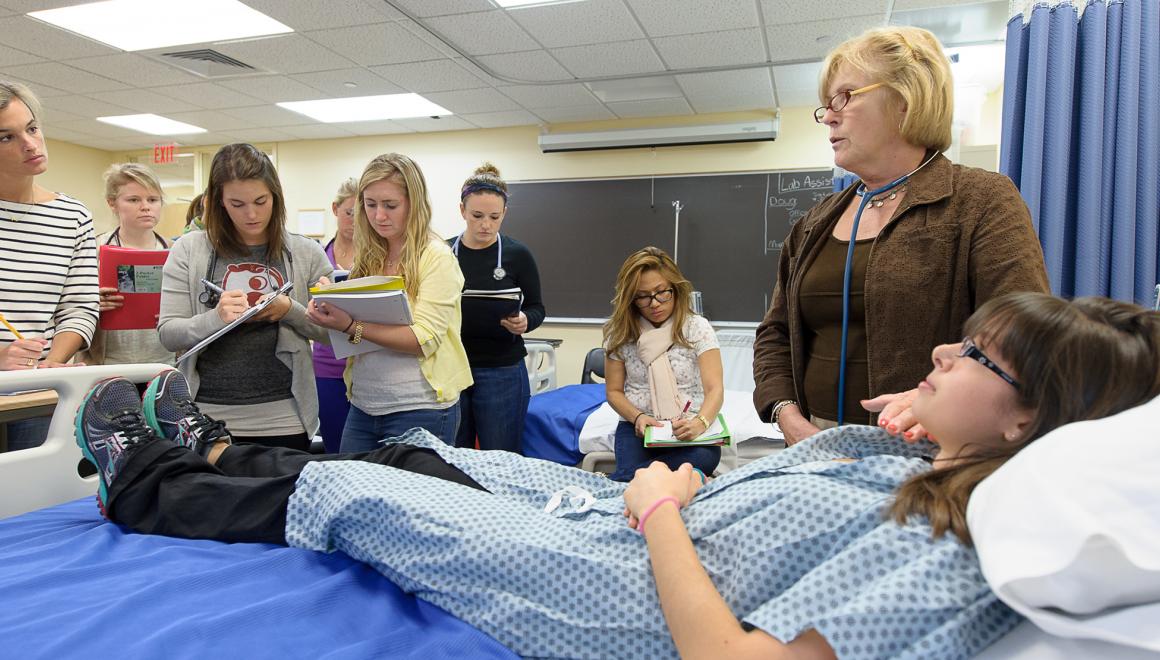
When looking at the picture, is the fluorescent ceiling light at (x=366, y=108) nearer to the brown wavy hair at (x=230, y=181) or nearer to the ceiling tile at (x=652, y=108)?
the ceiling tile at (x=652, y=108)

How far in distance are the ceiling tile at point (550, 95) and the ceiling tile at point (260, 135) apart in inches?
104

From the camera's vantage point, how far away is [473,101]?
208 inches

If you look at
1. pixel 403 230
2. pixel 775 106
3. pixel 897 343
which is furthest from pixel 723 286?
pixel 897 343

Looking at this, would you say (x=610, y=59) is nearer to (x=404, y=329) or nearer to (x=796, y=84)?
(x=796, y=84)

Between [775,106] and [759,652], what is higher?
[775,106]

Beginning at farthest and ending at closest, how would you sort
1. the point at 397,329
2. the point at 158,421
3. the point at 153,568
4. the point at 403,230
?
1. the point at 403,230
2. the point at 397,329
3. the point at 158,421
4. the point at 153,568

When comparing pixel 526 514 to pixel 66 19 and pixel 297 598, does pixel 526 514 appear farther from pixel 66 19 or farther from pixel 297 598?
pixel 66 19

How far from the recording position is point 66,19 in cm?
386

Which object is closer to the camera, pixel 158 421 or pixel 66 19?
pixel 158 421

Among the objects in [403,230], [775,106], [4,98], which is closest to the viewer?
[4,98]

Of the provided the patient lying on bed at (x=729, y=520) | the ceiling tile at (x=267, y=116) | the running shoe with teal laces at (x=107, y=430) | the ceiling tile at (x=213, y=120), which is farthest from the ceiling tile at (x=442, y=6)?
the ceiling tile at (x=213, y=120)

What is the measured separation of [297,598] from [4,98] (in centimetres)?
160

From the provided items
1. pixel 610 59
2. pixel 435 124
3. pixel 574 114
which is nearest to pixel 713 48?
pixel 610 59

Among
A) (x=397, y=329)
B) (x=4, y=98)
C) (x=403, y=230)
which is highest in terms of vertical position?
(x=4, y=98)
